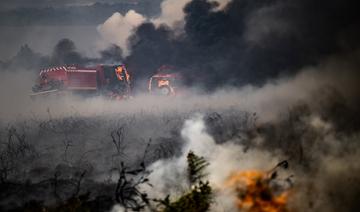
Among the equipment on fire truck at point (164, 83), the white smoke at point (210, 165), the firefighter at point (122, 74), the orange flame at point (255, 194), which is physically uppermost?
the firefighter at point (122, 74)

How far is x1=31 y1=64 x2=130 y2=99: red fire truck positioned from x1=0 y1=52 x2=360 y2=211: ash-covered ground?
1.33 meters

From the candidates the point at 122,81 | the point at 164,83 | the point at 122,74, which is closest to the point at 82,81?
the point at 122,81

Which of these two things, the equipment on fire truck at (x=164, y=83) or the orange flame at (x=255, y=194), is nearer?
the orange flame at (x=255, y=194)

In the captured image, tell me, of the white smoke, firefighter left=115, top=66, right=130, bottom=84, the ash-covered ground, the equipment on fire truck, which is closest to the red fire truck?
firefighter left=115, top=66, right=130, bottom=84

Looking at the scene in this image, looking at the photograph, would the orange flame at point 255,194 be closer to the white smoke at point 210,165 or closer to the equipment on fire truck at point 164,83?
the white smoke at point 210,165

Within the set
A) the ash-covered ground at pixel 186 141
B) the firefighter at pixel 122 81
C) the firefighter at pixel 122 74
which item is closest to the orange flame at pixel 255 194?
the ash-covered ground at pixel 186 141

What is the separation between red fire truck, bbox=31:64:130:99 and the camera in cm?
5688

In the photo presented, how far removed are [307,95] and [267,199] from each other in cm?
2049

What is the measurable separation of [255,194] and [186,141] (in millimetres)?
12326

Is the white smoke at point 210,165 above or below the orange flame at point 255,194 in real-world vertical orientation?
above

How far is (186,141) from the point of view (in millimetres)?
45188

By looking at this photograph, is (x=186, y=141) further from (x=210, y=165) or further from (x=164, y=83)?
(x=164, y=83)

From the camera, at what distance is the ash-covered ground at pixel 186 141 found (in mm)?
36938

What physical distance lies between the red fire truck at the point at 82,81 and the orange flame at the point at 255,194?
2621 centimetres
